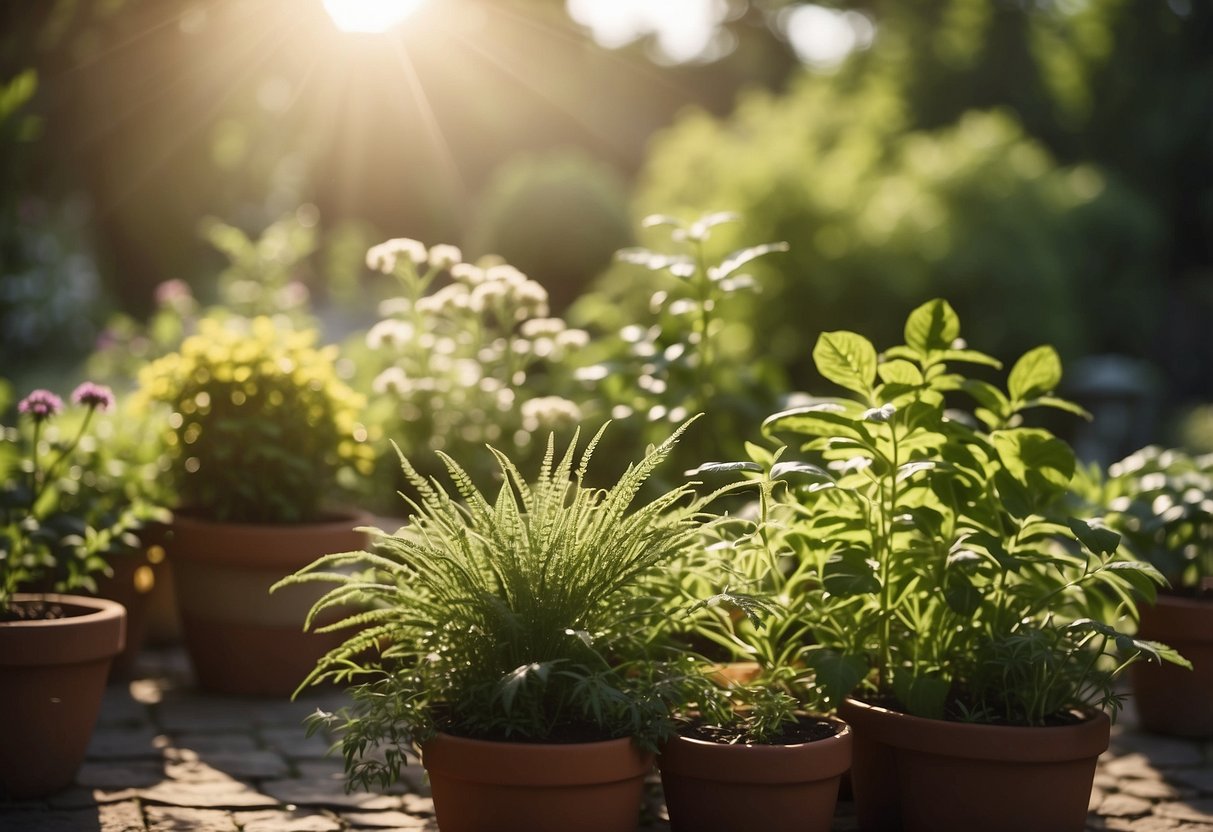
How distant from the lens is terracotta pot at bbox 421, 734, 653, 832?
7.47 feet

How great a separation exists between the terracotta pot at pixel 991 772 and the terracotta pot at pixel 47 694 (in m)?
1.71

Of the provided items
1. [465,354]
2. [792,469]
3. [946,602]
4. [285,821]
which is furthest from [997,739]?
[465,354]

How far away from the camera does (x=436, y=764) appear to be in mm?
2355

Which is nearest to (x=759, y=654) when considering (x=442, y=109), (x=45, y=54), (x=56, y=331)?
(x=45, y=54)

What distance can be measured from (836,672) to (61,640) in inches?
65.2

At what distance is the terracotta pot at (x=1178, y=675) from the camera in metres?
3.44

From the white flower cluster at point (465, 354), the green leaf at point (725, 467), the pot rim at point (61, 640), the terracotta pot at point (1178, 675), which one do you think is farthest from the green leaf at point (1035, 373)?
the pot rim at point (61, 640)

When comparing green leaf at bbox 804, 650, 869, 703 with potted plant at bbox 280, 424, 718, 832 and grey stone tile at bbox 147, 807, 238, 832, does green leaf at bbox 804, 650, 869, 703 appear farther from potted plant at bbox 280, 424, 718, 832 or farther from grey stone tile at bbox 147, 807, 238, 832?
grey stone tile at bbox 147, 807, 238, 832

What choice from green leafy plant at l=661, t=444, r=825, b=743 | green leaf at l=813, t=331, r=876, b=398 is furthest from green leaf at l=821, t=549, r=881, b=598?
green leaf at l=813, t=331, r=876, b=398

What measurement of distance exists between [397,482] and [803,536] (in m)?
2.30

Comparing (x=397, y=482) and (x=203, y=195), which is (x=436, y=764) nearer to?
(x=397, y=482)

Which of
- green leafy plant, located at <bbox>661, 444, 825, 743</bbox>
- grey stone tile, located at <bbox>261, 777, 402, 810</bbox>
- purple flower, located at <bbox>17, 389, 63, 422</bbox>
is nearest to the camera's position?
green leafy plant, located at <bbox>661, 444, 825, 743</bbox>

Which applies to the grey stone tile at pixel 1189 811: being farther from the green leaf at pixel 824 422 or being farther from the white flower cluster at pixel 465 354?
the white flower cluster at pixel 465 354

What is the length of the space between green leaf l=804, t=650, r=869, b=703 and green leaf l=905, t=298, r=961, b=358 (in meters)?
0.67
